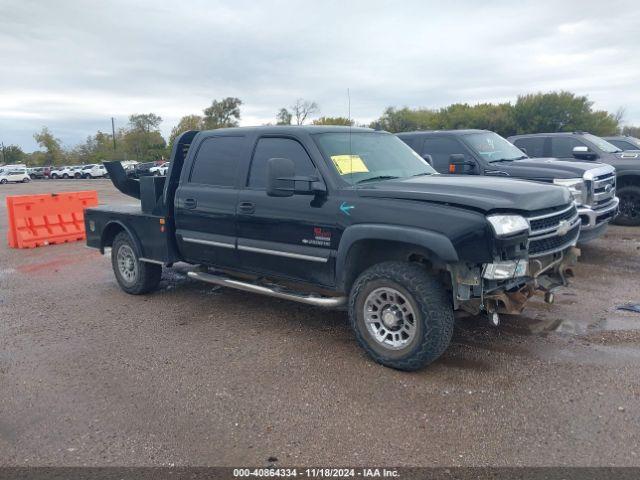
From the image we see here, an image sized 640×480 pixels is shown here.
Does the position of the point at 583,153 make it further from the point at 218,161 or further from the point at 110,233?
the point at 110,233

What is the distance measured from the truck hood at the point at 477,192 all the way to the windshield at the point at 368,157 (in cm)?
22

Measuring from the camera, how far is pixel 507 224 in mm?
3900

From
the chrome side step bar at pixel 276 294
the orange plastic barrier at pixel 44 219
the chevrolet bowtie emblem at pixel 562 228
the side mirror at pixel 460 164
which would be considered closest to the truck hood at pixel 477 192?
the chevrolet bowtie emblem at pixel 562 228

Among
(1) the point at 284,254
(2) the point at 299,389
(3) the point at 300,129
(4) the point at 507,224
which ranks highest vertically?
Result: (3) the point at 300,129

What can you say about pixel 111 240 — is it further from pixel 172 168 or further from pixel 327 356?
pixel 327 356

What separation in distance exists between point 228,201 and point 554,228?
3030mm

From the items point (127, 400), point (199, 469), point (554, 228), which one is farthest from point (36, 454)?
point (554, 228)

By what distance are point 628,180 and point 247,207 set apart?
8.46 meters

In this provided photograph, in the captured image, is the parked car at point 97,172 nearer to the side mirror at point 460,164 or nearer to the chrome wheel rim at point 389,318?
the side mirror at point 460,164

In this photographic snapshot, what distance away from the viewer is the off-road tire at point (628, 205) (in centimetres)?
1048

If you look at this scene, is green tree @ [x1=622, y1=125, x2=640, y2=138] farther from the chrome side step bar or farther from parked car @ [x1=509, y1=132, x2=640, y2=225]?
the chrome side step bar

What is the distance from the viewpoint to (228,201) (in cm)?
549

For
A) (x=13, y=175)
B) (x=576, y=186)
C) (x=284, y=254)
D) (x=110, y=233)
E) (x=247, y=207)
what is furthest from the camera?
(x=13, y=175)

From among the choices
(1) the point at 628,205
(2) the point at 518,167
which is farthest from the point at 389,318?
(1) the point at 628,205
